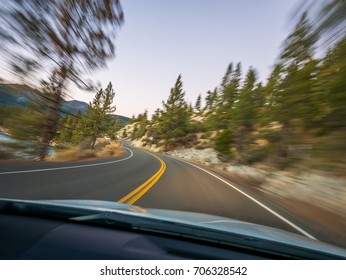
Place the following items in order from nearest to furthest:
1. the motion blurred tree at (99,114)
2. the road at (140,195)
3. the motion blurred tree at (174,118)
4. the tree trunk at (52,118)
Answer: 1. the road at (140,195)
2. the tree trunk at (52,118)
3. the motion blurred tree at (99,114)
4. the motion blurred tree at (174,118)

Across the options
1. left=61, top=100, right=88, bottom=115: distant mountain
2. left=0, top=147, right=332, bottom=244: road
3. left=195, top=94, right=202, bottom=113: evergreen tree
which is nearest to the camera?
left=0, top=147, right=332, bottom=244: road

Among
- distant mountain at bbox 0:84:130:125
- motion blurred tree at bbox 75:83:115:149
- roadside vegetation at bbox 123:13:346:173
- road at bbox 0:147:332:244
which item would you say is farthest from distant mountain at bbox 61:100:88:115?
motion blurred tree at bbox 75:83:115:149

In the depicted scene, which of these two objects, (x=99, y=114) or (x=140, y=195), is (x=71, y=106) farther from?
(x=99, y=114)

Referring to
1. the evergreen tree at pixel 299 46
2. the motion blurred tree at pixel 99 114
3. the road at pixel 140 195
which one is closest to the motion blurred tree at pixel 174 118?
the motion blurred tree at pixel 99 114

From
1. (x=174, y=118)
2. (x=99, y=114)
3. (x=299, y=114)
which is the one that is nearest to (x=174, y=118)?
(x=174, y=118)

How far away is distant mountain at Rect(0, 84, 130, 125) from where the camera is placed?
1132 centimetres

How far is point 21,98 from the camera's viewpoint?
42.9 ft

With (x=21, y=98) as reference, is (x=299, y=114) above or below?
above

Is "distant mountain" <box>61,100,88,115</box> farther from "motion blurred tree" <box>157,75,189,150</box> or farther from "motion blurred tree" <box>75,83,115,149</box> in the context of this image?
"motion blurred tree" <box>157,75,189,150</box>

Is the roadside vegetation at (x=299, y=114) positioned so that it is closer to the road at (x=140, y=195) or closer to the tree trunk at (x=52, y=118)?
the road at (x=140, y=195)

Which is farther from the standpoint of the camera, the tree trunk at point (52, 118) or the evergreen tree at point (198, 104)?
the evergreen tree at point (198, 104)

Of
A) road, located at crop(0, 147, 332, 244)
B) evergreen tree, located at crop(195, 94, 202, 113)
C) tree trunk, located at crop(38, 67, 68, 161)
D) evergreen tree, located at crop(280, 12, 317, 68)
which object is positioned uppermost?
evergreen tree, located at crop(195, 94, 202, 113)

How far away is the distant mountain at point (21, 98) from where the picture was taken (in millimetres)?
11320
